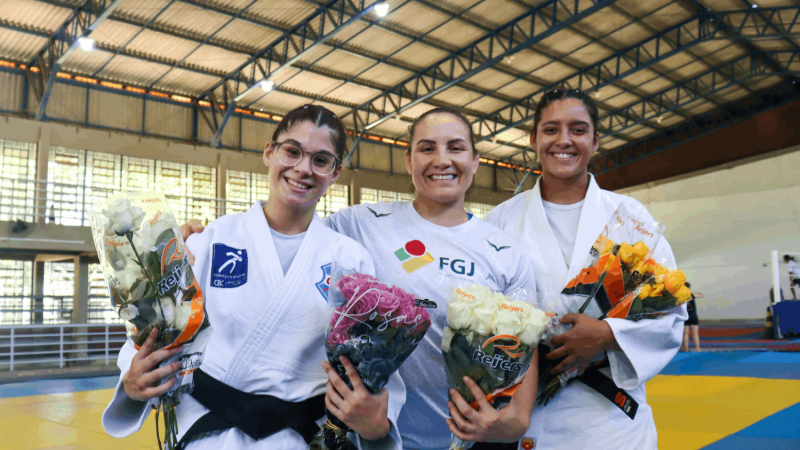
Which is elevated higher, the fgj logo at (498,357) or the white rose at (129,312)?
the white rose at (129,312)

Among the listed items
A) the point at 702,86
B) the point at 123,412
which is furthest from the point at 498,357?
the point at 702,86

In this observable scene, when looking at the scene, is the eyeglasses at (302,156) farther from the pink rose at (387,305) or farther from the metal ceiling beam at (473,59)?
the metal ceiling beam at (473,59)

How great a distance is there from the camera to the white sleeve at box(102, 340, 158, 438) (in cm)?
189

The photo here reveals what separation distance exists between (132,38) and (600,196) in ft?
52.4

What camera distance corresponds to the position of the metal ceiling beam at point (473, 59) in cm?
1662

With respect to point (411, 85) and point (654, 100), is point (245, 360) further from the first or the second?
point (654, 100)

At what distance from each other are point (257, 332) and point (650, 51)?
857 inches

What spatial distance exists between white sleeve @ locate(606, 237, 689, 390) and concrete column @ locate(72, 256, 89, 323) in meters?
15.4

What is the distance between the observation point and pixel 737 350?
533 inches

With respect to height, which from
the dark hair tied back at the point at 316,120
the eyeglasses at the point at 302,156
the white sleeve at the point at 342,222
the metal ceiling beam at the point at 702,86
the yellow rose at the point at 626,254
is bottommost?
the yellow rose at the point at 626,254

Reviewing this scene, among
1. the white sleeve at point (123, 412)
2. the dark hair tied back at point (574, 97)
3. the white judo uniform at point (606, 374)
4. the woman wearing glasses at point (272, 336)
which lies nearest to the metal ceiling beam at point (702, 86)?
the dark hair tied back at point (574, 97)

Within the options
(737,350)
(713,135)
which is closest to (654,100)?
(713,135)

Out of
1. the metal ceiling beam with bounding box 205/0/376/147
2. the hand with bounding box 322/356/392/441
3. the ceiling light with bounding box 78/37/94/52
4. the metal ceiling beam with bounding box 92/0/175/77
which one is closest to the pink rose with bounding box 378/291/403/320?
the hand with bounding box 322/356/392/441

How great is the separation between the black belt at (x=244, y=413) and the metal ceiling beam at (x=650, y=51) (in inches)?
759
